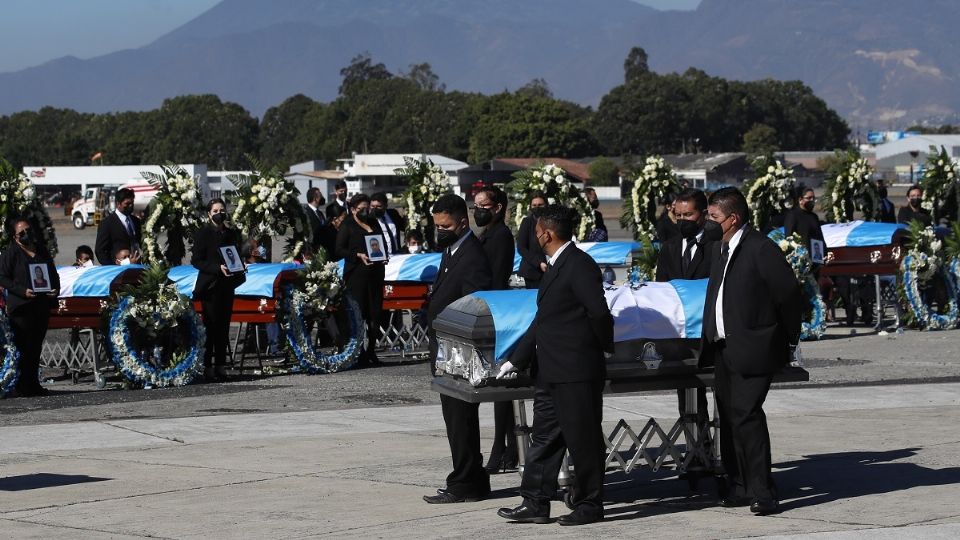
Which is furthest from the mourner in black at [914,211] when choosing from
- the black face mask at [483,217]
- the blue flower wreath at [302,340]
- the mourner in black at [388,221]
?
the black face mask at [483,217]

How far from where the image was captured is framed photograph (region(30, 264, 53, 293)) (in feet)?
52.9

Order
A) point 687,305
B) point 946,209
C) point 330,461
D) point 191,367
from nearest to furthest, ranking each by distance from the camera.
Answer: point 687,305 < point 330,461 < point 191,367 < point 946,209

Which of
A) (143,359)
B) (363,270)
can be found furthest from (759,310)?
(363,270)

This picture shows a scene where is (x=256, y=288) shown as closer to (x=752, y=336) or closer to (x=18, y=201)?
(x=18, y=201)

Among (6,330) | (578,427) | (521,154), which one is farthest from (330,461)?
(521,154)

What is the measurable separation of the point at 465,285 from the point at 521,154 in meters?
145

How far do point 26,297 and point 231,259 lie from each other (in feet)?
7.44

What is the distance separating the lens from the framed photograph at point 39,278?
16125 millimetres

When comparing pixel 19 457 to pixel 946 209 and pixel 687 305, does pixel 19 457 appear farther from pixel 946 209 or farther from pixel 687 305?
pixel 946 209

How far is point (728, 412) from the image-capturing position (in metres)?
9.77

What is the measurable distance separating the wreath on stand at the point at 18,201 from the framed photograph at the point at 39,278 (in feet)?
8.28

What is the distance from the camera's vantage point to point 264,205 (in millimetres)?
19922

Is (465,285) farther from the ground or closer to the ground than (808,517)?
farther from the ground

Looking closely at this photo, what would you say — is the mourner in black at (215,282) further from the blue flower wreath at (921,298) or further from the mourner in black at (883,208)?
the mourner in black at (883,208)
